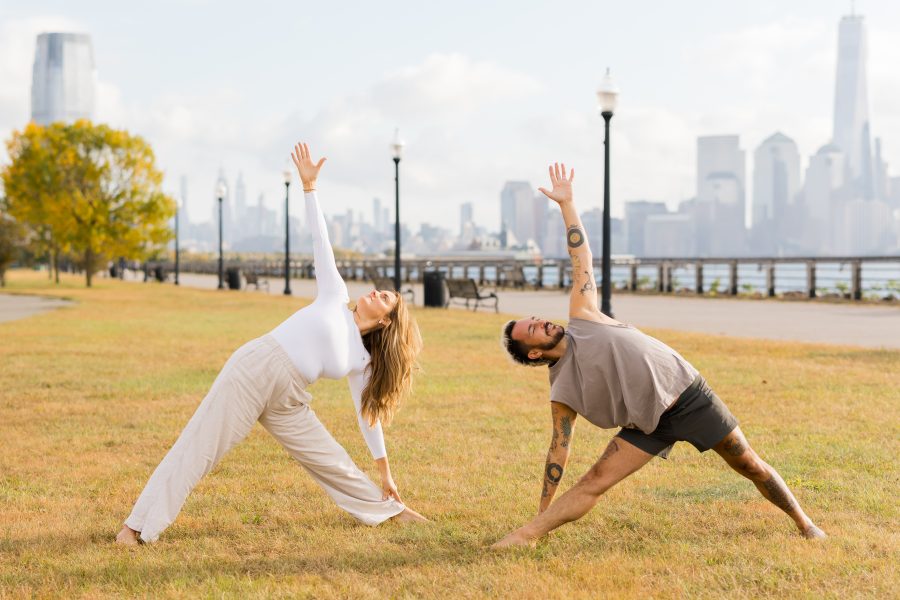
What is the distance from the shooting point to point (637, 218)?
512ft

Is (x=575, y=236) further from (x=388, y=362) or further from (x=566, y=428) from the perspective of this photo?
(x=388, y=362)

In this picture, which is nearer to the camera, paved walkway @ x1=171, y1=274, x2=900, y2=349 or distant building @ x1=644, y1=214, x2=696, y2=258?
paved walkway @ x1=171, y1=274, x2=900, y2=349

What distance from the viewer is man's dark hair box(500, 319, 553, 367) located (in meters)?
4.38

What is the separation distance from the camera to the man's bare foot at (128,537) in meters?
4.76

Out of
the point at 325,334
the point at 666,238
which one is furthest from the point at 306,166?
the point at 666,238

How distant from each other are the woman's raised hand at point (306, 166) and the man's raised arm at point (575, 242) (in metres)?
1.18

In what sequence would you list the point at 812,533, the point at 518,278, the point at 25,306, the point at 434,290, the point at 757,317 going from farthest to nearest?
the point at 518,278
the point at 25,306
the point at 434,290
the point at 757,317
the point at 812,533

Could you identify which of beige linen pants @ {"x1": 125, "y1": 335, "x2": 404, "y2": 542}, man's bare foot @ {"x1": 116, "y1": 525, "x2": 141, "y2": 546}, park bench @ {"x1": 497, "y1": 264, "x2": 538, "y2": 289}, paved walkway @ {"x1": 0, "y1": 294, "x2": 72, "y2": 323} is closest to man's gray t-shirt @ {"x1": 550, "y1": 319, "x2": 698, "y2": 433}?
beige linen pants @ {"x1": 125, "y1": 335, "x2": 404, "y2": 542}

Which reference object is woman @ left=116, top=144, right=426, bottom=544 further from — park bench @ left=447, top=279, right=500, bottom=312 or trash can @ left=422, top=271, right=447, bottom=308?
trash can @ left=422, top=271, right=447, bottom=308

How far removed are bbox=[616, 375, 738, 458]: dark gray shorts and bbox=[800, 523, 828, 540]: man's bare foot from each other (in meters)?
0.75

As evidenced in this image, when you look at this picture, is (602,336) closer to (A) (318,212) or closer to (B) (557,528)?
(B) (557,528)

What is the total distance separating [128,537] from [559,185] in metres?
2.77

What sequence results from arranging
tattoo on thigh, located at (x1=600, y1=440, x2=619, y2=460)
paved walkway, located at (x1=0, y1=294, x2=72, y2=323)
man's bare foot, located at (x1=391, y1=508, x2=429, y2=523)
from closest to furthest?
tattoo on thigh, located at (x1=600, y1=440, x2=619, y2=460), man's bare foot, located at (x1=391, y1=508, x2=429, y2=523), paved walkway, located at (x1=0, y1=294, x2=72, y2=323)

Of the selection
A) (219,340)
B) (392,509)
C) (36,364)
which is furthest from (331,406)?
(219,340)
